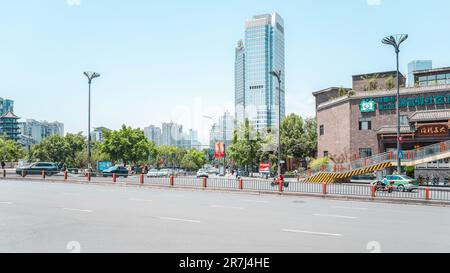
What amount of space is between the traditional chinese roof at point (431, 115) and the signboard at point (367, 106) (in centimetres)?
478

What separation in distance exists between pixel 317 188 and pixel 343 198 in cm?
548

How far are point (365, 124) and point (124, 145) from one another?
4273 centimetres

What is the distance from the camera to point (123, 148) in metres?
70.6

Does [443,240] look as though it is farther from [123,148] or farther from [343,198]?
[123,148]

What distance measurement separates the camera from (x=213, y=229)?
1167 cm

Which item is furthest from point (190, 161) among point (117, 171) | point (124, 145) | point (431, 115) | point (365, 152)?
point (431, 115)

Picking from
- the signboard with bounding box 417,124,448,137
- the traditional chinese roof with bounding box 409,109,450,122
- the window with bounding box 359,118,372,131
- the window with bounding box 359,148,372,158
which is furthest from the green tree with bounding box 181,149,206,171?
the signboard with bounding box 417,124,448,137

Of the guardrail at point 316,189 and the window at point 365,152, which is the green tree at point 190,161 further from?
the guardrail at point 316,189

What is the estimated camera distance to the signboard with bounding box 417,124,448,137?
4222 centimetres

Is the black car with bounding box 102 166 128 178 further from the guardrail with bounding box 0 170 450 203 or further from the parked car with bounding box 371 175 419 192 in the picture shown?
the parked car with bounding box 371 175 419 192

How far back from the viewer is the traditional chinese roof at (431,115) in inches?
1661

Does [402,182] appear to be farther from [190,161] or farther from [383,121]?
[190,161]

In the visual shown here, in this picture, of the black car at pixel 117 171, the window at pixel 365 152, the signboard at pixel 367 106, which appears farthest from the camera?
the black car at pixel 117 171

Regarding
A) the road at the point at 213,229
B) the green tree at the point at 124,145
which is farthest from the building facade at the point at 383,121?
the green tree at the point at 124,145
